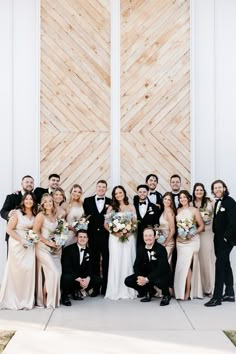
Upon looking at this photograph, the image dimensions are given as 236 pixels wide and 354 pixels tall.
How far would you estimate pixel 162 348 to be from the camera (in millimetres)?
5613

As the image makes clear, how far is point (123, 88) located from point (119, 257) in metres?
3.25

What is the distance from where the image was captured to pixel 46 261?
7.86 meters

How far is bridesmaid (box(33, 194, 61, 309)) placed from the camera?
306 inches

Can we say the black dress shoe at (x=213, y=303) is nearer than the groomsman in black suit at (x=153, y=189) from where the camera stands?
Yes

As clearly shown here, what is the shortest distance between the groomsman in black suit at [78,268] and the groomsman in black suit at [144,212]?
926mm

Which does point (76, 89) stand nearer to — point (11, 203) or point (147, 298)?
point (11, 203)

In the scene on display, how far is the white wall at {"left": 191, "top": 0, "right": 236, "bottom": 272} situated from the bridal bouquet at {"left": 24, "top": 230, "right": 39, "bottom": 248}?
3.48 meters

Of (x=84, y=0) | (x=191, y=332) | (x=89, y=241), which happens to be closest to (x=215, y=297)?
(x=191, y=332)

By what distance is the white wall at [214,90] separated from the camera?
9.82m

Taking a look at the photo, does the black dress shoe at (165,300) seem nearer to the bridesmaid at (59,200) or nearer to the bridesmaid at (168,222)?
the bridesmaid at (168,222)

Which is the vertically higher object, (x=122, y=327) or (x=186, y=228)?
(x=186, y=228)

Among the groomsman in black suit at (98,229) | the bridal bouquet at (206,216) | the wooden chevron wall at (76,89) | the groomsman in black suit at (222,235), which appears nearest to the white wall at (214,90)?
the bridal bouquet at (206,216)

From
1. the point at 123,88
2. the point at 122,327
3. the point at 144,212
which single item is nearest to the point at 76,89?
the point at 123,88

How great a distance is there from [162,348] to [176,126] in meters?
5.09
